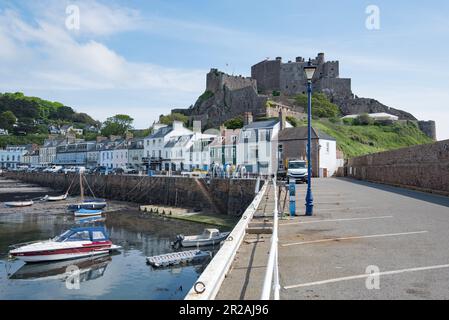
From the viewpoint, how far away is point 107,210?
41.0 metres

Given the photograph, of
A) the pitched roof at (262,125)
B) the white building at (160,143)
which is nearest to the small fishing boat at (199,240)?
the pitched roof at (262,125)

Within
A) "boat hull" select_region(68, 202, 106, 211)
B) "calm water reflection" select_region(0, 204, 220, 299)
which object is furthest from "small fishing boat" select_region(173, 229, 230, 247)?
"boat hull" select_region(68, 202, 106, 211)

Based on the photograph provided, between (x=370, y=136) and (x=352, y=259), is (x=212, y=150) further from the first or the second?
(x=352, y=259)

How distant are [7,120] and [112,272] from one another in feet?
487

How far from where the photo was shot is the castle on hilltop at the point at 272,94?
274 feet

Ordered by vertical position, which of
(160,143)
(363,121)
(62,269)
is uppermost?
(363,121)

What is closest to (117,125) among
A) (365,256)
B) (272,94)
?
(272,94)

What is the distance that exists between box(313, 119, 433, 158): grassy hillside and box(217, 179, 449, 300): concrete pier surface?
2121 inches

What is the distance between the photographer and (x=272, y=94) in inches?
4072

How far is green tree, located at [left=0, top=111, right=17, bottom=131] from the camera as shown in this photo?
472ft

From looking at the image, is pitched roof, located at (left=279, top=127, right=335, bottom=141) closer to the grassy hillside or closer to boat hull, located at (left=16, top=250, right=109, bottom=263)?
the grassy hillside
